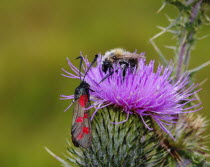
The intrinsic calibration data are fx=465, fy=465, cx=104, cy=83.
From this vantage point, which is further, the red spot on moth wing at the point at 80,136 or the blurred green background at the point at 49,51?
the blurred green background at the point at 49,51

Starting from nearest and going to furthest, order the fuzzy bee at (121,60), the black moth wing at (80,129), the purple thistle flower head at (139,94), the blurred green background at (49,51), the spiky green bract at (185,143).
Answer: the black moth wing at (80,129) < the purple thistle flower head at (139,94) < the fuzzy bee at (121,60) < the spiky green bract at (185,143) < the blurred green background at (49,51)

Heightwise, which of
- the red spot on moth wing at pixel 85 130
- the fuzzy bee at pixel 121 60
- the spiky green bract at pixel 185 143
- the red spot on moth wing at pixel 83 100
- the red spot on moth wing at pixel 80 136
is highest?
the fuzzy bee at pixel 121 60

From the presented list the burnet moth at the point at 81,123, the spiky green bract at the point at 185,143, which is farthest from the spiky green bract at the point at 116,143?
the spiky green bract at the point at 185,143

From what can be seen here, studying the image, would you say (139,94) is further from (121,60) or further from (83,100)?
(83,100)

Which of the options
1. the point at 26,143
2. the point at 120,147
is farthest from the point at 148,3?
the point at 120,147

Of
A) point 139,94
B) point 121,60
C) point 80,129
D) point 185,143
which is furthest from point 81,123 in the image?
point 185,143

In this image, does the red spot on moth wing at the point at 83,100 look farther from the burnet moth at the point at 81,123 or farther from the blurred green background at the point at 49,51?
the blurred green background at the point at 49,51
